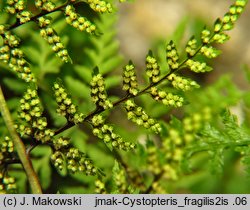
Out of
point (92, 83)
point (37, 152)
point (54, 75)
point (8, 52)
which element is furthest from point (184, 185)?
point (8, 52)

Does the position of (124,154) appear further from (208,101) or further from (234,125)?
(234,125)

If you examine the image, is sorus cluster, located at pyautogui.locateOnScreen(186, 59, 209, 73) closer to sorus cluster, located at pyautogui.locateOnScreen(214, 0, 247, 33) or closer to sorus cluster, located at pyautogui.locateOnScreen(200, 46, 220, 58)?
sorus cluster, located at pyautogui.locateOnScreen(200, 46, 220, 58)

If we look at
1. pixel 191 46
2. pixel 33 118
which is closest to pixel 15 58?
pixel 33 118

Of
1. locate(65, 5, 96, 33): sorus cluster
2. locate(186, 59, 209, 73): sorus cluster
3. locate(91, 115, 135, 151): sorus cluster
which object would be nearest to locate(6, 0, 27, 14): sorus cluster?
locate(65, 5, 96, 33): sorus cluster

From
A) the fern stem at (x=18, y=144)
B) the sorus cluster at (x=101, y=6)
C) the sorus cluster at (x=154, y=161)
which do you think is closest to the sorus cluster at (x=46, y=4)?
the sorus cluster at (x=101, y=6)

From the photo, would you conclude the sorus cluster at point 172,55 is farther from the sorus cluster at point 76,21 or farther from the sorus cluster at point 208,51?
the sorus cluster at point 76,21
